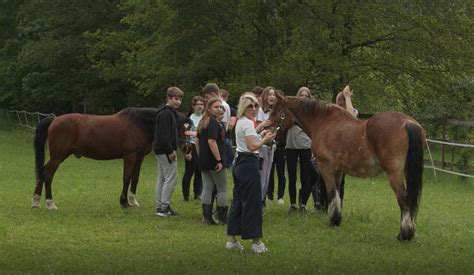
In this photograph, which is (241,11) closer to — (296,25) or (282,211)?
(296,25)

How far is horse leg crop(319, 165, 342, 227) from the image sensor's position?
966 centimetres

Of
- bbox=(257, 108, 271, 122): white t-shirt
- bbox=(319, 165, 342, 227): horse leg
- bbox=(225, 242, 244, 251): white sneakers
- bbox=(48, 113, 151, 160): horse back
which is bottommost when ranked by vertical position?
bbox=(225, 242, 244, 251): white sneakers

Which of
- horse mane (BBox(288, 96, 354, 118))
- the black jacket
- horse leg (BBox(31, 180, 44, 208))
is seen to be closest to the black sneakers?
the black jacket

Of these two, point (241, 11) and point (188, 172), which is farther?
point (241, 11)

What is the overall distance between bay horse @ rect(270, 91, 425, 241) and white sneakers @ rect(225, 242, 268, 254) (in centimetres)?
195

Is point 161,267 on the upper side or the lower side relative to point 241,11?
lower

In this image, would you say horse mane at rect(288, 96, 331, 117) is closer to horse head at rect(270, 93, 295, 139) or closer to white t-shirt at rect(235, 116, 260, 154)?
horse head at rect(270, 93, 295, 139)

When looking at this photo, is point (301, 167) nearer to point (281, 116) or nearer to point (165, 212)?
point (281, 116)

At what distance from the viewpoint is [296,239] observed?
880 cm

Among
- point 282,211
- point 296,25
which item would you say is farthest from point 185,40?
point 282,211

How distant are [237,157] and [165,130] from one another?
2808 millimetres

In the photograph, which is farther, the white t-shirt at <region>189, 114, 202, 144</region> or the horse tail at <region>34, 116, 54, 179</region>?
the horse tail at <region>34, 116, 54, 179</region>

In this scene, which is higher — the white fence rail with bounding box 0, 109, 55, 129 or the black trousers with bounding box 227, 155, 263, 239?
the black trousers with bounding box 227, 155, 263, 239

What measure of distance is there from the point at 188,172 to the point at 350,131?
13.0ft
